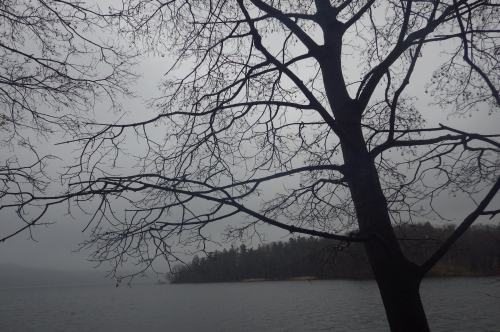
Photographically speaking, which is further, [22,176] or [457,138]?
[22,176]

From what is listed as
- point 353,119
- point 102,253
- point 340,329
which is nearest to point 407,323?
point 353,119

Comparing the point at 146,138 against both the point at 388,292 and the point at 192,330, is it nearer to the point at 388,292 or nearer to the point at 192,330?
the point at 388,292

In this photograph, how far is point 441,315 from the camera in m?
30.3

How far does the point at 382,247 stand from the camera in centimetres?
299

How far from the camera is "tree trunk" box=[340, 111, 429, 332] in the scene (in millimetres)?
2857

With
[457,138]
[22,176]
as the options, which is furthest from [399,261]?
[22,176]

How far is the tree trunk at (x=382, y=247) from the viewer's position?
112 inches

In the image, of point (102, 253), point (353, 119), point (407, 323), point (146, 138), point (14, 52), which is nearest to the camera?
point (407, 323)

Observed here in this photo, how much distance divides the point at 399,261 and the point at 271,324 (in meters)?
32.3

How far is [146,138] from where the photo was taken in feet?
13.8

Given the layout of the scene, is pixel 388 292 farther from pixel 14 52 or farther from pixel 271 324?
pixel 271 324

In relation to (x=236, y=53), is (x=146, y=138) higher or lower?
lower

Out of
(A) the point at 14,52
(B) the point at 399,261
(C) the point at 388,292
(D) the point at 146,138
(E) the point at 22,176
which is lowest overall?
(C) the point at 388,292

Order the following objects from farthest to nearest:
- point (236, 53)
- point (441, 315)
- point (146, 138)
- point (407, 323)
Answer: point (441, 315) → point (236, 53) → point (146, 138) → point (407, 323)
